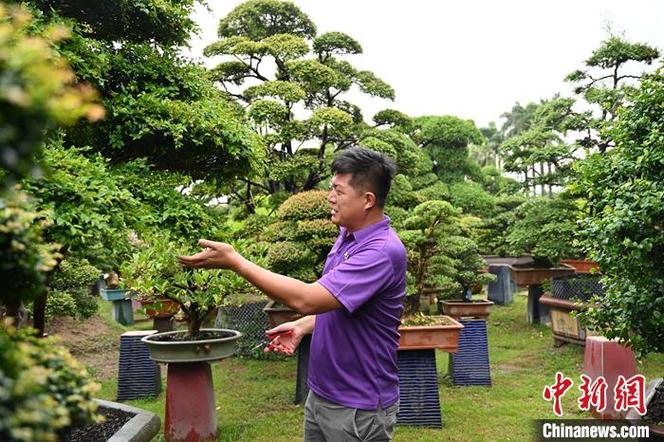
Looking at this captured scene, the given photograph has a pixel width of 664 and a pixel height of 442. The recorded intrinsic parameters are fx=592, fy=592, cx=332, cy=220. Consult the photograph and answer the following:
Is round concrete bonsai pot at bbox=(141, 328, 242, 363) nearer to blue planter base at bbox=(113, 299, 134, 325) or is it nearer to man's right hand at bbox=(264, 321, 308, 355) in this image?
man's right hand at bbox=(264, 321, 308, 355)

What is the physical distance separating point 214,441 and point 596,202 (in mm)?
3247

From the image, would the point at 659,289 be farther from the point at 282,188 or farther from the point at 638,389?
the point at 282,188

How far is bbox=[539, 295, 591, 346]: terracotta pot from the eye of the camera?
7.56m

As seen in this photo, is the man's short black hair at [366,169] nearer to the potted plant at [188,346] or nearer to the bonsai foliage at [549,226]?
the potted plant at [188,346]

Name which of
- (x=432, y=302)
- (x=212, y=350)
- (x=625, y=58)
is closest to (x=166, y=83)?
(x=212, y=350)

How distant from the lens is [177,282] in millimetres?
4191

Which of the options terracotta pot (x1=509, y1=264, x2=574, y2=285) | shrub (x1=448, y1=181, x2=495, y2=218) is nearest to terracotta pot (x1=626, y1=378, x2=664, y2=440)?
terracotta pot (x1=509, y1=264, x2=574, y2=285)

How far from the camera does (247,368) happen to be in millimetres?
7363

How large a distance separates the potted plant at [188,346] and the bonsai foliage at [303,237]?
5.93ft

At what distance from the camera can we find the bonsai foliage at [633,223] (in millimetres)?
3316

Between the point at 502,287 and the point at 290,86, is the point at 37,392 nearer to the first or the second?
the point at 290,86

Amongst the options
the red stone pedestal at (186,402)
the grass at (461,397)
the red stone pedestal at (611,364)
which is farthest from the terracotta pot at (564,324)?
the red stone pedestal at (186,402)

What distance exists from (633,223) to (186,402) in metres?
3.23

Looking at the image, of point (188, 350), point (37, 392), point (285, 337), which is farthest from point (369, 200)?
point (188, 350)
